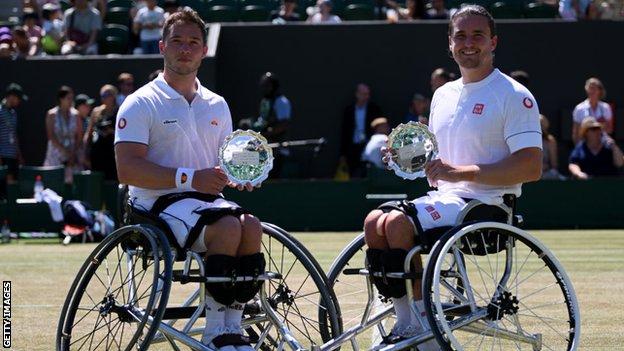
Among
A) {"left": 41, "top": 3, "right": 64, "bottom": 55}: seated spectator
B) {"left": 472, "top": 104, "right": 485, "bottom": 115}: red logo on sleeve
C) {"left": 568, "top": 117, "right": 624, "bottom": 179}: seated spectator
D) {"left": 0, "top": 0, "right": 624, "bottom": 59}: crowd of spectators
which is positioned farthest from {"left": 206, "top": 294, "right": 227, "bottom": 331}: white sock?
{"left": 41, "top": 3, "right": 64, "bottom": 55}: seated spectator

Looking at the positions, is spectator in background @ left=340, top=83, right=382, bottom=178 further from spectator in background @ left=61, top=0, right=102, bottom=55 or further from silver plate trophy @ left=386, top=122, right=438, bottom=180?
silver plate trophy @ left=386, top=122, right=438, bottom=180

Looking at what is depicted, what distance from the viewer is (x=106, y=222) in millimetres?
16812

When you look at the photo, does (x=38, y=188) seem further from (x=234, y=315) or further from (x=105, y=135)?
(x=234, y=315)

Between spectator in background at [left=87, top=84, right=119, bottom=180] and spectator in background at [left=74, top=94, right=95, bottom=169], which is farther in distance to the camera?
spectator in background at [left=74, top=94, right=95, bottom=169]

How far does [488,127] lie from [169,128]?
153 centimetres

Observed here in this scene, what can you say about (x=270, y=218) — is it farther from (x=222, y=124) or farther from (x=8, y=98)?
(x=222, y=124)

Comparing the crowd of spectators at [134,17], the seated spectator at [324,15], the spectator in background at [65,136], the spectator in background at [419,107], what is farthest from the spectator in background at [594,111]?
the spectator in background at [65,136]

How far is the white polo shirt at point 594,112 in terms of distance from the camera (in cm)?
1958

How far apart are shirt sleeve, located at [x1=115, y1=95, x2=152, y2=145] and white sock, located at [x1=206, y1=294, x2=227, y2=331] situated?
0.84 metres

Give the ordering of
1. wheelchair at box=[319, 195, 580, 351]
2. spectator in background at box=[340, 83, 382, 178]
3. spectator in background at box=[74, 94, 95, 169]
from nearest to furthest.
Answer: wheelchair at box=[319, 195, 580, 351] < spectator in background at box=[74, 94, 95, 169] < spectator in background at box=[340, 83, 382, 178]

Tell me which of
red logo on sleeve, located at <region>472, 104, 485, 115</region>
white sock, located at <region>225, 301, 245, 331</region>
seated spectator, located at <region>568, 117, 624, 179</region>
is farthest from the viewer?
seated spectator, located at <region>568, 117, 624, 179</region>

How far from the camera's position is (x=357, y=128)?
20531 mm

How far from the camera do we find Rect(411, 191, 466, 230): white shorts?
6.73 m

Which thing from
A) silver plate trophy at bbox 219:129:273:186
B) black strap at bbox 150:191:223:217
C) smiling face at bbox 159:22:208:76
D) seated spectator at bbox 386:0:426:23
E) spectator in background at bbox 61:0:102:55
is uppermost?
seated spectator at bbox 386:0:426:23
